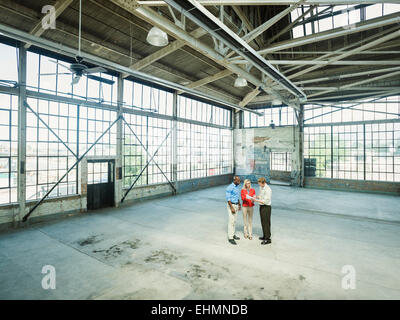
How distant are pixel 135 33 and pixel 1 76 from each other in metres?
4.67

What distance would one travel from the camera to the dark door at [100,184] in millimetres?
9844

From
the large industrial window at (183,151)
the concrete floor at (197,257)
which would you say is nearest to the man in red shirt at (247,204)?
the concrete floor at (197,257)

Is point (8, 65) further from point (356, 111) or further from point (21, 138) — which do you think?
point (356, 111)

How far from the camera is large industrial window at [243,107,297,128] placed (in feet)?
56.7

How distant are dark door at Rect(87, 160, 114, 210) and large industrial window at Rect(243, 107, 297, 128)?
12.6m

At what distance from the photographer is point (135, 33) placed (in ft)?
27.8

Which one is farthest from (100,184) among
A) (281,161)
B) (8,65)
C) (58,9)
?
(281,161)

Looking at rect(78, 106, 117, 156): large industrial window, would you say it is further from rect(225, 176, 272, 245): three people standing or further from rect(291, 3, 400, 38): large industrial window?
rect(291, 3, 400, 38): large industrial window

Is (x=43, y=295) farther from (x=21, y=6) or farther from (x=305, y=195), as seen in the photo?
(x=305, y=195)

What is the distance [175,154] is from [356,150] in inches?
474

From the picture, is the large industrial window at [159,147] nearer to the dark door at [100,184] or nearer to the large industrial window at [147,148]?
the large industrial window at [147,148]

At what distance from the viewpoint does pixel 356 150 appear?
1485 cm

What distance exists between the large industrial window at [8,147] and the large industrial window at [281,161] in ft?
53.0
